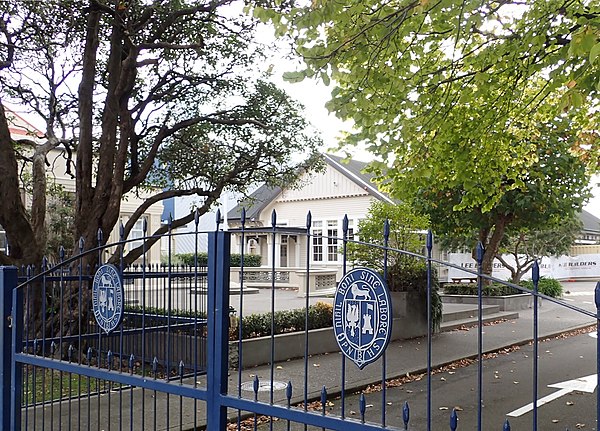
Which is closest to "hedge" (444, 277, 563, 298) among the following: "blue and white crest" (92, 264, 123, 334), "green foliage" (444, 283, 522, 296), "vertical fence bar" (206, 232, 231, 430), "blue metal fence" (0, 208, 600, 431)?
"green foliage" (444, 283, 522, 296)

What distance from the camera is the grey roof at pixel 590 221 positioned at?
53.9 meters

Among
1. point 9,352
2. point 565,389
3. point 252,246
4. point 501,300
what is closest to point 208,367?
point 9,352

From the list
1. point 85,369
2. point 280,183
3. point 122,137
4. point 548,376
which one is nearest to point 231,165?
point 280,183

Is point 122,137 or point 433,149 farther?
point 122,137

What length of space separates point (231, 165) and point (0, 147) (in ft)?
17.2

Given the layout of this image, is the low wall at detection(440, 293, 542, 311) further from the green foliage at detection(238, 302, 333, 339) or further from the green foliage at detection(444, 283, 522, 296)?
the green foliage at detection(238, 302, 333, 339)

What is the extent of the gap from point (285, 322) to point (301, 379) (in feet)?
7.61

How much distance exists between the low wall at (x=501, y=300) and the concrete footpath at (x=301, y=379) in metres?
1.80

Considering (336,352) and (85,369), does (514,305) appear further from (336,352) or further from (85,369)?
(85,369)

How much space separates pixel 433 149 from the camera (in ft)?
36.0

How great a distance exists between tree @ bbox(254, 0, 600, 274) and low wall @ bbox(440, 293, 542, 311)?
891cm

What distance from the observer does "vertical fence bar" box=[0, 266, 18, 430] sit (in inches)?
199

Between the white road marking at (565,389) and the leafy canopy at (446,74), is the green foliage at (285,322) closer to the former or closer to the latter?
the leafy canopy at (446,74)

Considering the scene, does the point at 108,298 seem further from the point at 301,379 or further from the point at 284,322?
the point at 284,322
